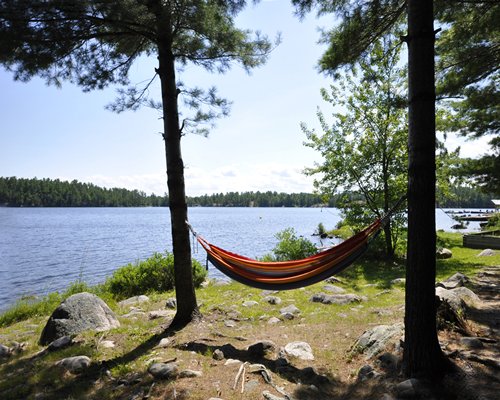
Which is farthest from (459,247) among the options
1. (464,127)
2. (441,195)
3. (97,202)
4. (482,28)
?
(97,202)

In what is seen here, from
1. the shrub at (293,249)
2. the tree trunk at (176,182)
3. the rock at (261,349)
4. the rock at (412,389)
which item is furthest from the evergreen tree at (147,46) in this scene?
the shrub at (293,249)

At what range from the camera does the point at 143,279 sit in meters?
7.37

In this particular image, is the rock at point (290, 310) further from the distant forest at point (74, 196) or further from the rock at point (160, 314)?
the distant forest at point (74, 196)

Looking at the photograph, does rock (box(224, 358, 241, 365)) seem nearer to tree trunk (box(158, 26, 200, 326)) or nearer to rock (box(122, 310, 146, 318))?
tree trunk (box(158, 26, 200, 326))

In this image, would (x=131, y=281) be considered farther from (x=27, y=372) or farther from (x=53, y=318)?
(x=27, y=372)

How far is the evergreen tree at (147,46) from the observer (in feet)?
11.9

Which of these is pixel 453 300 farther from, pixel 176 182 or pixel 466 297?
pixel 176 182

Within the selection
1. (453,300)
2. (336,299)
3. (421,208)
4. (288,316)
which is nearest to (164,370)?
(288,316)

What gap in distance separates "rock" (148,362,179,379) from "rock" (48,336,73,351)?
1.53 metres

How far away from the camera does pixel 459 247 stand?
12430mm

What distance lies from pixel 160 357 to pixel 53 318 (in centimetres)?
200

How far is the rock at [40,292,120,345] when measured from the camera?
4340 millimetres

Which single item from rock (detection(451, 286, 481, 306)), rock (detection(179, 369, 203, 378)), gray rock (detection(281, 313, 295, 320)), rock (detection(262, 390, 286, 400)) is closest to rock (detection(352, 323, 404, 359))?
rock (detection(262, 390, 286, 400))

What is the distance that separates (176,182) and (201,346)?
6.36ft
